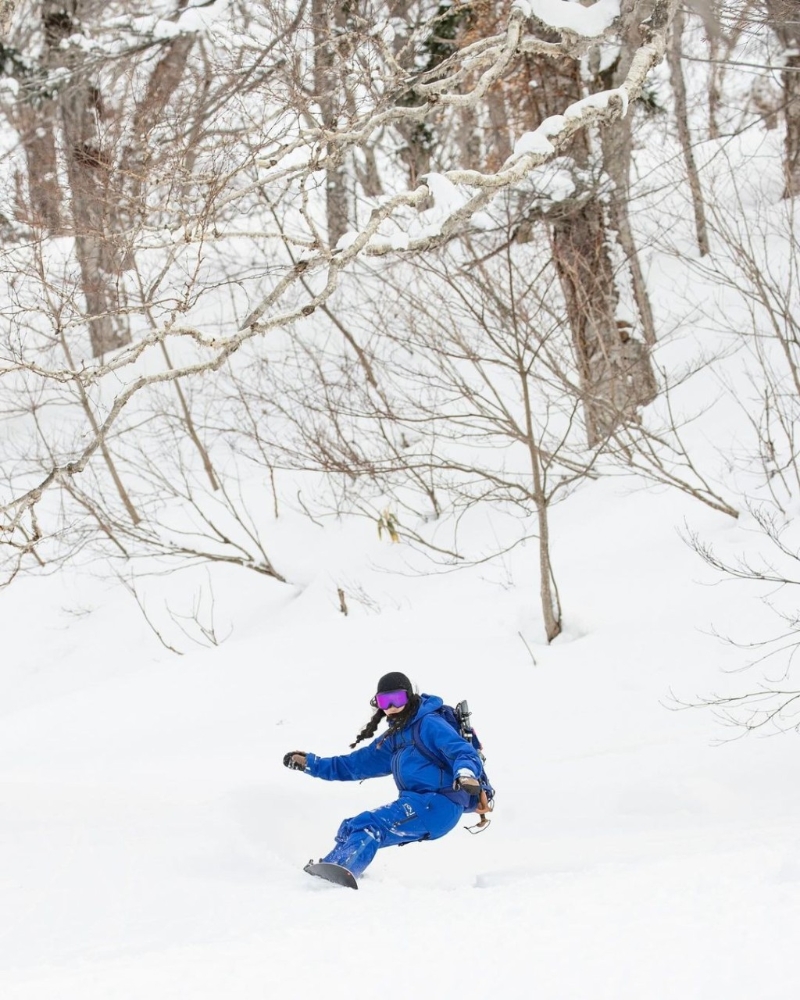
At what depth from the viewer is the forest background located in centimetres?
603

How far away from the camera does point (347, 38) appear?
6656 millimetres

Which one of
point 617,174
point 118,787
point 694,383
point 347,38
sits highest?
point 617,174

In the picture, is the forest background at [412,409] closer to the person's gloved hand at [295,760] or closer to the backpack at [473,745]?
the backpack at [473,745]

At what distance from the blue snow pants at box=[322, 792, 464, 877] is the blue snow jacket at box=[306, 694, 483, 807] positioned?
79 mm

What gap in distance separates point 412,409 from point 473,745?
794cm

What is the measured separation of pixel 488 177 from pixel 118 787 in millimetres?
4688

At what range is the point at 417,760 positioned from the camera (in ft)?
17.5

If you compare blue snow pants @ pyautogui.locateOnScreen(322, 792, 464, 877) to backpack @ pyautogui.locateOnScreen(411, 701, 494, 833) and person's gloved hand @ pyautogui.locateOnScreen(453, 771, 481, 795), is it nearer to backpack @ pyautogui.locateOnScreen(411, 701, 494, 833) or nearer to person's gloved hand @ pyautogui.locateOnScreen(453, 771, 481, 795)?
backpack @ pyautogui.locateOnScreen(411, 701, 494, 833)

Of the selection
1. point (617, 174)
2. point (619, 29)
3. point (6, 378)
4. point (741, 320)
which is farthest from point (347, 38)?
point (6, 378)

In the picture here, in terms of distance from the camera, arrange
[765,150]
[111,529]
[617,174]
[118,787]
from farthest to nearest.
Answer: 1. [765,150]
2. [111,529]
3. [617,174]
4. [118,787]

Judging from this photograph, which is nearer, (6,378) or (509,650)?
(509,650)

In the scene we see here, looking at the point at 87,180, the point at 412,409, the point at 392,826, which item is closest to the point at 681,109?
the point at 412,409

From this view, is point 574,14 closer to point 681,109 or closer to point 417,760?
point 417,760

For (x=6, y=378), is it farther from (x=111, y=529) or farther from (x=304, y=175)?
(x=304, y=175)
